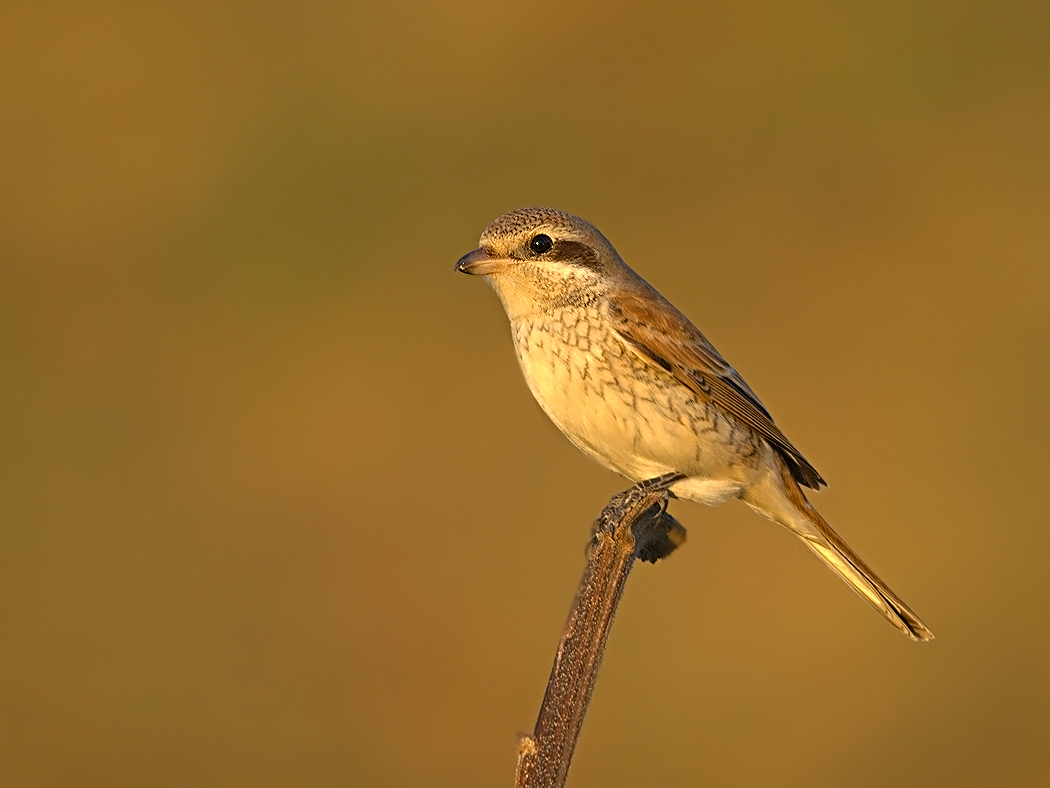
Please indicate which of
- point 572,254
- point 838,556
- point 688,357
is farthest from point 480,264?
point 838,556

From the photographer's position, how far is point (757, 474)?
179 inches

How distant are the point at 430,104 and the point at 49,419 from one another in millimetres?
3655

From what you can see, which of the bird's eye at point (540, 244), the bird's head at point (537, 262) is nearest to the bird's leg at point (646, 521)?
the bird's head at point (537, 262)

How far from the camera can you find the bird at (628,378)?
4172mm

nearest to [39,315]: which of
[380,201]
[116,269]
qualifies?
[116,269]

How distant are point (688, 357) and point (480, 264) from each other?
2.44 ft

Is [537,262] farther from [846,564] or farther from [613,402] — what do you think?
[846,564]

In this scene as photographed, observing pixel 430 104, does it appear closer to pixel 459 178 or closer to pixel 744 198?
pixel 459 178

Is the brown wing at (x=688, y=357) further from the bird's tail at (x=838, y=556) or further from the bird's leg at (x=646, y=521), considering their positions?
the bird's leg at (x=646, y=521)

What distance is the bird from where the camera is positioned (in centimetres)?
417

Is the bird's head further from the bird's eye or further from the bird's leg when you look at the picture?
the bird's leg

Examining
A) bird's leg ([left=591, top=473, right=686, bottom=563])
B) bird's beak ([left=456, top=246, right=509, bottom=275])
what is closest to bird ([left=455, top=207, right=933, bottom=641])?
Answer: bird's beak ([left=456, top=246, right=509, bottom=275])

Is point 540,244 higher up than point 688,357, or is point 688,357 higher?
point 540,244

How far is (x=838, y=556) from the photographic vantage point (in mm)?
4660
